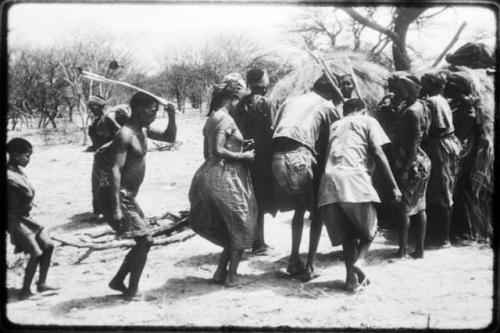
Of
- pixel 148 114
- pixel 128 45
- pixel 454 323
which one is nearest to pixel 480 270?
pixel 454 323

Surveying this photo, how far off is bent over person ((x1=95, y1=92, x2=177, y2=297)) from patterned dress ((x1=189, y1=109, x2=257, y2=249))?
2.09ft

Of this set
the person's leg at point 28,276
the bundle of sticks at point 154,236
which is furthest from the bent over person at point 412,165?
the person's leg at point 28,276

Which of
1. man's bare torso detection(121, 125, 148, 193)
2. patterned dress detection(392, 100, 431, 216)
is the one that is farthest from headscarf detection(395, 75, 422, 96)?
man's bare torso detection(121, 125, 148, 193)

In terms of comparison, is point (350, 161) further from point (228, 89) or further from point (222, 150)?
point (228, 89)

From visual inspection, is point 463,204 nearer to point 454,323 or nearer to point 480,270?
point 480,270

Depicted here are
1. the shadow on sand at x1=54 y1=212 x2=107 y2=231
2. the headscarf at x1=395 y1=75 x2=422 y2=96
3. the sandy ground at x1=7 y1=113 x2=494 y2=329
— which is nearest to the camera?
the sandy ground at x1=7 y1=113 x2=494 y2=329

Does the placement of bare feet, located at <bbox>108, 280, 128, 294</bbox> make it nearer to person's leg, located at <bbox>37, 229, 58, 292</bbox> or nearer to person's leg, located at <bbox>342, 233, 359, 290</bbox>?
person's leg, located at <bbox>37, 229, 58, 292</bbox>

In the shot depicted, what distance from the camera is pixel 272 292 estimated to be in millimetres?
4609

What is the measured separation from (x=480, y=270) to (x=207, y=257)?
287 cm

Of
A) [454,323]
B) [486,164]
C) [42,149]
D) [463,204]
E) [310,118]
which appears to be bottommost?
[42,149]

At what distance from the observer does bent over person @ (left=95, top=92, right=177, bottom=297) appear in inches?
163

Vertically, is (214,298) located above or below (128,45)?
below

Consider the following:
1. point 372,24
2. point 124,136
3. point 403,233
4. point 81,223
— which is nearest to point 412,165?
point 403,233

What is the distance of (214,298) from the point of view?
4461 millimetres
